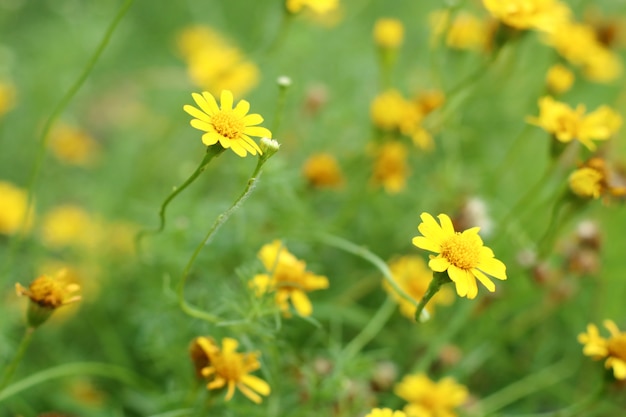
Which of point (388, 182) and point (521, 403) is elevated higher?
point (388, 182)

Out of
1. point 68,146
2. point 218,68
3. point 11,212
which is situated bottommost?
point 68,146

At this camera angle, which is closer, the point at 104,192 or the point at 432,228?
the point at 432,228

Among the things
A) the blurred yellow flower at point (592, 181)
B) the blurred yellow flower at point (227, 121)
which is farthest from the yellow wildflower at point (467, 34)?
the blurred yellow flower at point (227, 121)

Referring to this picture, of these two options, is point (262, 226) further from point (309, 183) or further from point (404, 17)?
point (404, 17)

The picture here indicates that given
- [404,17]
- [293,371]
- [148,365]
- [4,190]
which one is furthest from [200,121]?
[404,17]

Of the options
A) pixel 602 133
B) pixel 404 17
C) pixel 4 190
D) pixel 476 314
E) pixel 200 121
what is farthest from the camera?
pixel 404 17

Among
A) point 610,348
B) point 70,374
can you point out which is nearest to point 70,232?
→ point 70,374

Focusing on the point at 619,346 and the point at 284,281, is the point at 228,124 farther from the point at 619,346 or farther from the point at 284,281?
the point at 619,346

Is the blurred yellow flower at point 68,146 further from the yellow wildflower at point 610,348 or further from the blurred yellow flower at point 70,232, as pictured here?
the yellow wildflower at point 610,348
